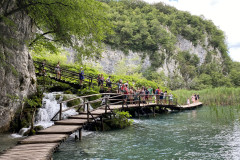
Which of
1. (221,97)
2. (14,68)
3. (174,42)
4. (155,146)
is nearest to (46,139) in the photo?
(14,68)

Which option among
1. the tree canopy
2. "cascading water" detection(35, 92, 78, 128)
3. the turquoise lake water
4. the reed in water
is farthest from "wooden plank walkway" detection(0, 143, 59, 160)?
the reed in water

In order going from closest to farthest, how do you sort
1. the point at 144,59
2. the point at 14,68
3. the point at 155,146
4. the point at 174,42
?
the point at 155,146, the point at 14,68, the point at 144,59, the point at 174,42

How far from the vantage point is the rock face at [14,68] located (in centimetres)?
942

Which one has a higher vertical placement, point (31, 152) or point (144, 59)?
point (144, 59)

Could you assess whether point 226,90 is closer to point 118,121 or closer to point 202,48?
point 118,121

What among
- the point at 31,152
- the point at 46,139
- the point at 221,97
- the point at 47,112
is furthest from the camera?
the point at 221,97

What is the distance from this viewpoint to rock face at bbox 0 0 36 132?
9420 millimetres

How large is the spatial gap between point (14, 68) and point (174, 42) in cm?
6754

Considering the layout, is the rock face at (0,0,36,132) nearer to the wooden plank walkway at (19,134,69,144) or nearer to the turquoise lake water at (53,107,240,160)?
the wooden plank walkway at (19,134,69,144)

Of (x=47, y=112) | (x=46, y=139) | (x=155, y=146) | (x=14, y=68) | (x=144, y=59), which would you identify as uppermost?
(x=144, y=59)

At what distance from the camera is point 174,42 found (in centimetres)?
7025

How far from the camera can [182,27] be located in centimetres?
8175

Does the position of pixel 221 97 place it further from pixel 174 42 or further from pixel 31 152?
pixel 174 42

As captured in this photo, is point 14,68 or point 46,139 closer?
point 46,139
